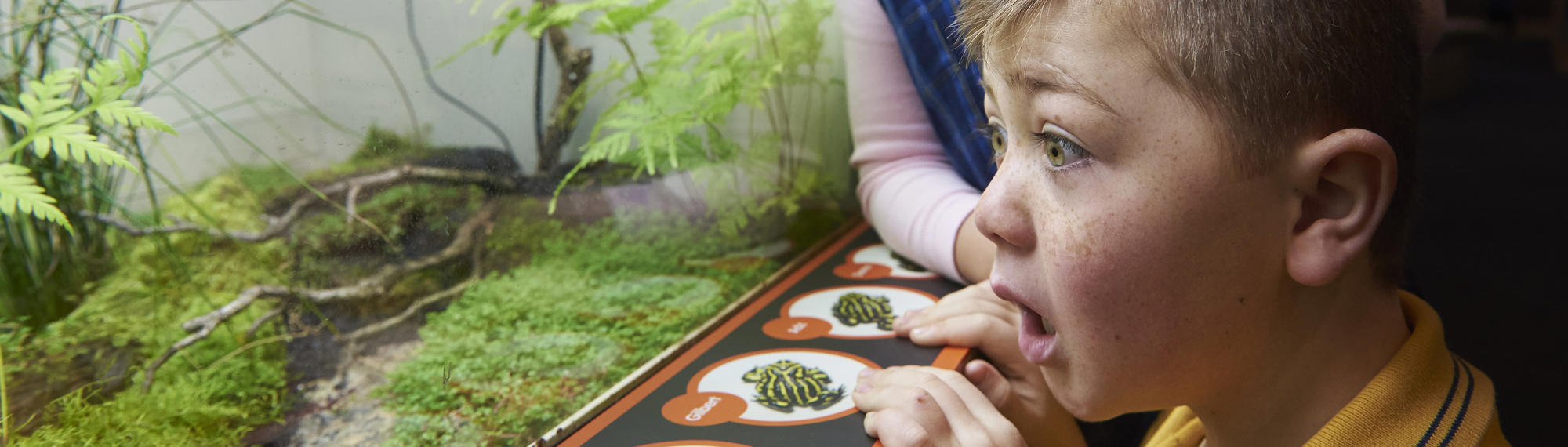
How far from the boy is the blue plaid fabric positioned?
348mm

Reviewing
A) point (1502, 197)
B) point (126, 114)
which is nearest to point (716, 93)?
point (126, 114)

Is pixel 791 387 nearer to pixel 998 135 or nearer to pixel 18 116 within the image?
pixel 998 135

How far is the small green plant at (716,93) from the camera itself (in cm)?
85

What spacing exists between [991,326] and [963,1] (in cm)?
34

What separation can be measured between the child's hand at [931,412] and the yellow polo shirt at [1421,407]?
0.24 m

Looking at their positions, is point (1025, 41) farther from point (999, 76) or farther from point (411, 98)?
point (411, 98)

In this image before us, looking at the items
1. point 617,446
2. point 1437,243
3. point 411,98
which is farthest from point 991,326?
point 1437,243

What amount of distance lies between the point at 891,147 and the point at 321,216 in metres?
0.75

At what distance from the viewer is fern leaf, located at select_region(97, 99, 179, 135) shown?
0.60 meters

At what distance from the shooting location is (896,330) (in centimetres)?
92

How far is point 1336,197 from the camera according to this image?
0.56 metres

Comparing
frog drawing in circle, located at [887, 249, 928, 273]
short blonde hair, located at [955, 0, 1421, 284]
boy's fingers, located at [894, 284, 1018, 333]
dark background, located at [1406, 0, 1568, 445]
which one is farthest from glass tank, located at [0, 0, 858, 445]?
dark background, located at [1406, 0, 1568, 445]

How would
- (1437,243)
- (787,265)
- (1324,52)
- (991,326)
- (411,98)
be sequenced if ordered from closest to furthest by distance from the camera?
(1324,52) → (411,98) → (991,326) → (787,265) → (1437,243)

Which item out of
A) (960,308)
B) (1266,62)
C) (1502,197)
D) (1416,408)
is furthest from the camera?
(1502,197)
